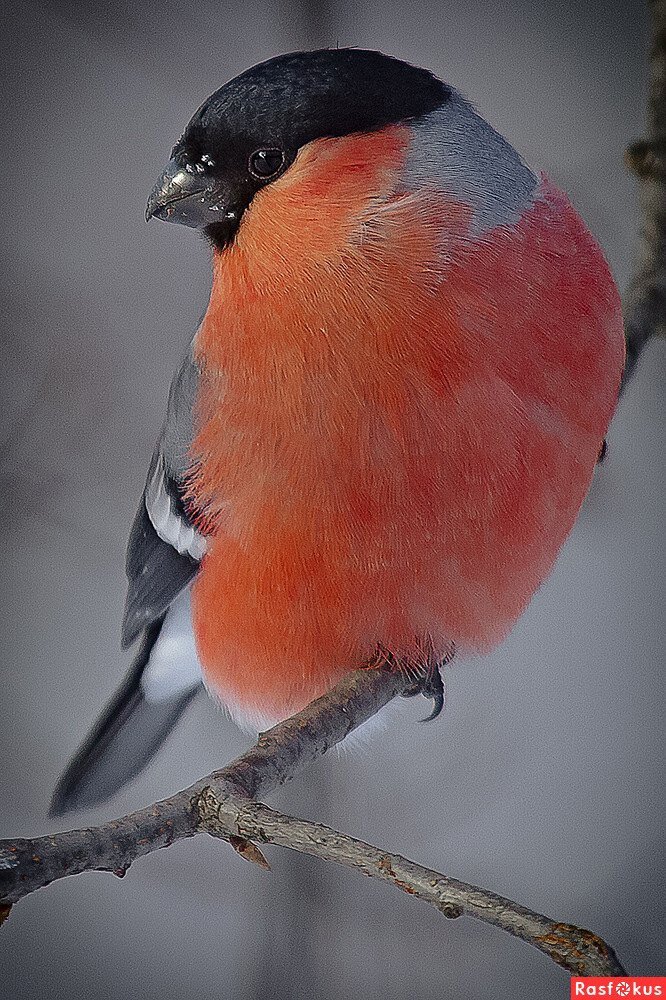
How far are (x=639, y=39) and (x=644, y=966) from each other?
66 centimetres

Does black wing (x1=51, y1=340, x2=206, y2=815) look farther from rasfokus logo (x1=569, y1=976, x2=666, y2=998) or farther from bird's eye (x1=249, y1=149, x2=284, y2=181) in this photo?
rasfokus logo (x1=569, y1=976, x2=666, y2=998)

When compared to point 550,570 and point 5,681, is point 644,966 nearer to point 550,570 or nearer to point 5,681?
point 550,570

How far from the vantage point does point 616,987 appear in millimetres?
636

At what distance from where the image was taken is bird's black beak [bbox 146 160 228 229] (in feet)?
2.05

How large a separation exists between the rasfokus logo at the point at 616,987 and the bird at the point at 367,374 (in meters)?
0.24

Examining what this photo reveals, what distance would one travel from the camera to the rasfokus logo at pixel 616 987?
626 millimetres

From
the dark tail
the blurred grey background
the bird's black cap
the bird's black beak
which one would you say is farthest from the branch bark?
the dark tail

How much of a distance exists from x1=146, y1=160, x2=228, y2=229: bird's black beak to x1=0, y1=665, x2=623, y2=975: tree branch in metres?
0.34

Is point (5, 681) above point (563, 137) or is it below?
below

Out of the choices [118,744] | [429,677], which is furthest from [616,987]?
[118,744]

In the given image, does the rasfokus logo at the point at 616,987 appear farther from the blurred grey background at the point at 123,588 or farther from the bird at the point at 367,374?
the bird at the point at 367,374

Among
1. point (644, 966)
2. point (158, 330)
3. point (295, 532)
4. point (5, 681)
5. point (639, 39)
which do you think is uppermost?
point (639, 39)

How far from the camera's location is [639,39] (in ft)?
2.42

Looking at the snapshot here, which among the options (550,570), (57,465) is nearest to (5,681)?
(57,465)
